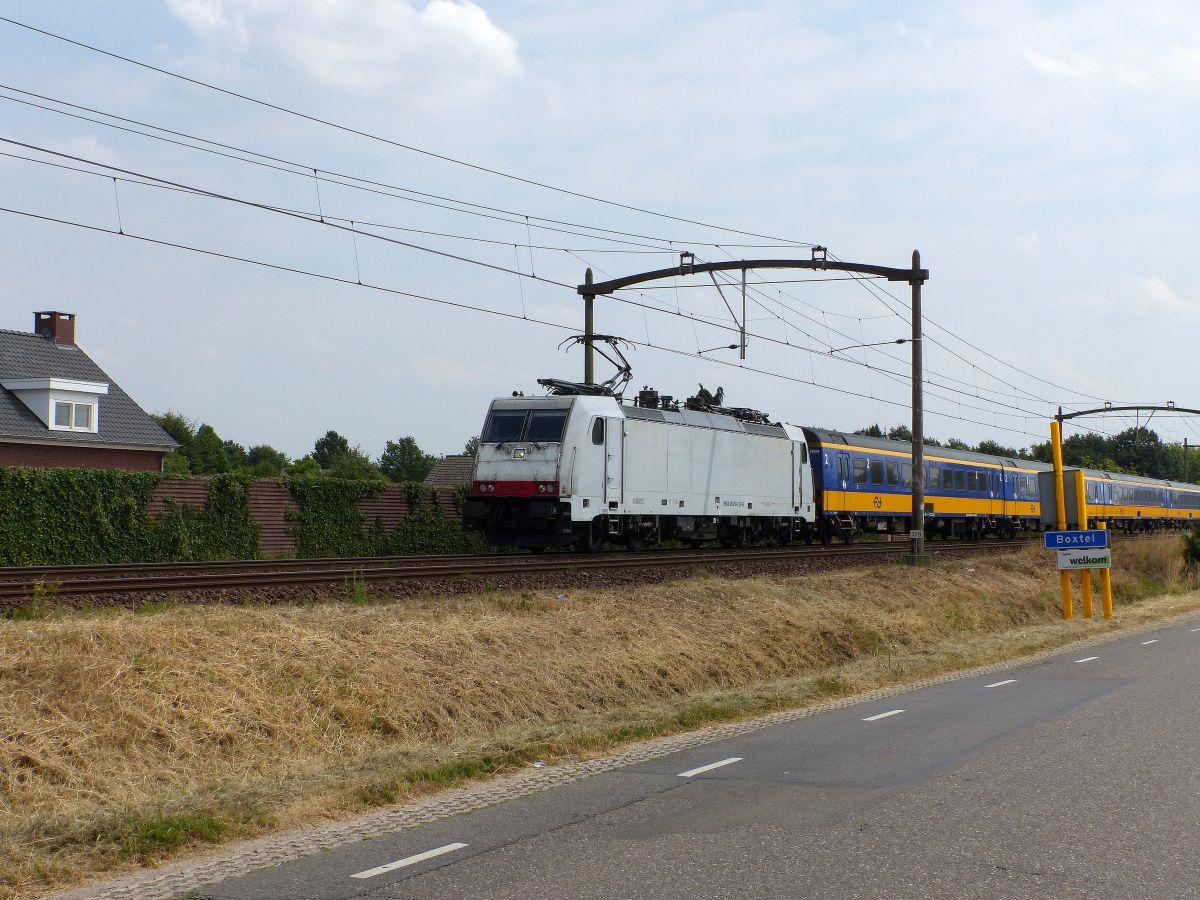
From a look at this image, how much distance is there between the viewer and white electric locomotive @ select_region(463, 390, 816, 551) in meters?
24.6

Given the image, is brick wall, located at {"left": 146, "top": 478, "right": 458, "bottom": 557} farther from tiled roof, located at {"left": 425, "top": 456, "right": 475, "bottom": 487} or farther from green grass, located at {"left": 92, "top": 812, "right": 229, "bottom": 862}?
tiled roof, located at {"left": 425, "top": 456, "right": 475, "bottom": 487}

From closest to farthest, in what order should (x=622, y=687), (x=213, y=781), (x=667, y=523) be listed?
1. (x=213, y=781)
2. (x=622, y=687)
3. (x=667, y=523)

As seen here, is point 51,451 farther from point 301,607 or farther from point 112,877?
point 112,877

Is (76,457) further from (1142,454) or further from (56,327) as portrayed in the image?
(1142,454)

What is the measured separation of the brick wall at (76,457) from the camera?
3825cm

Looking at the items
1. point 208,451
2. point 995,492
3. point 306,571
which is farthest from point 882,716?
point 208,451

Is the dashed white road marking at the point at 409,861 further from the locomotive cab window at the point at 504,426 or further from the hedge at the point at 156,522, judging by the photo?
the hedge at the point at 156,522

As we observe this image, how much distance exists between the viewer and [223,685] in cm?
988

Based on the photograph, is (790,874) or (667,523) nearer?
(790,874)

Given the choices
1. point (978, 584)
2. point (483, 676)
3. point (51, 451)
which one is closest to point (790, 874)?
point (483, 676)

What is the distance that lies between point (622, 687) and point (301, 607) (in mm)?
3995

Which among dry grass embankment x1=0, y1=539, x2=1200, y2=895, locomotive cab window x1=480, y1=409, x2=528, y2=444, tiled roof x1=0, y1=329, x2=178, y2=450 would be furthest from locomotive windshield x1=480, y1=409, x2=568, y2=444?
tiled roof x1=0, y1=329, x2=178, y2=450

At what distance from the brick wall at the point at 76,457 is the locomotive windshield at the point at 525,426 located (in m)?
17.5

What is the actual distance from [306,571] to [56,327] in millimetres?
29902
